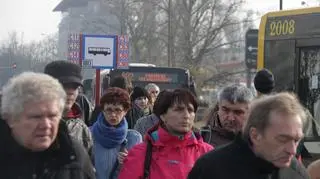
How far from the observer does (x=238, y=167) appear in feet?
11.2

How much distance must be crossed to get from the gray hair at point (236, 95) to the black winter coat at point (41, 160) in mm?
1784

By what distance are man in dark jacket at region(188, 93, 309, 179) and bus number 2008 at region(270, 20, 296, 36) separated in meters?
7.65

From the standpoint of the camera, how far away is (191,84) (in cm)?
1789

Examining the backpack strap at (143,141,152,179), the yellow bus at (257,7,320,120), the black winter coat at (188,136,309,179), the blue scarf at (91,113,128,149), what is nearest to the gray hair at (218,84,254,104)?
the backpack strap at (143,141,152,179)

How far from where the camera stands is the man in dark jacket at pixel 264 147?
3.31 m

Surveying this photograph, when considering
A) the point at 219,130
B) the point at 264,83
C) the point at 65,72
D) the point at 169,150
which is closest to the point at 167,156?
the point at 169,150

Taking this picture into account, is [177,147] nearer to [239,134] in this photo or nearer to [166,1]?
[239,134]

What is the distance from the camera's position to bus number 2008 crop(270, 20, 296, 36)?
10.9 metres

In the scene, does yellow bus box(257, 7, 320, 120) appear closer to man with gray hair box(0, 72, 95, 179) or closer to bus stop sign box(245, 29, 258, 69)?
bus stop sign box(245, 29, 258, 69)

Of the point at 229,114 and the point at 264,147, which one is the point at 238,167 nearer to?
the point at 264,147

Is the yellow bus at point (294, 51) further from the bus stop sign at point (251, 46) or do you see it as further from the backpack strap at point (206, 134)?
the backpack strap at point (206, 134)

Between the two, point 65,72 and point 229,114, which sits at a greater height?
point 65,72

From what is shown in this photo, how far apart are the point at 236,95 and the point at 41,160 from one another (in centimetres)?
202

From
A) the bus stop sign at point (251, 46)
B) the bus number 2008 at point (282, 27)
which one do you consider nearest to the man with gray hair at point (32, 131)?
the bus number 2008 at point (282, 27)
